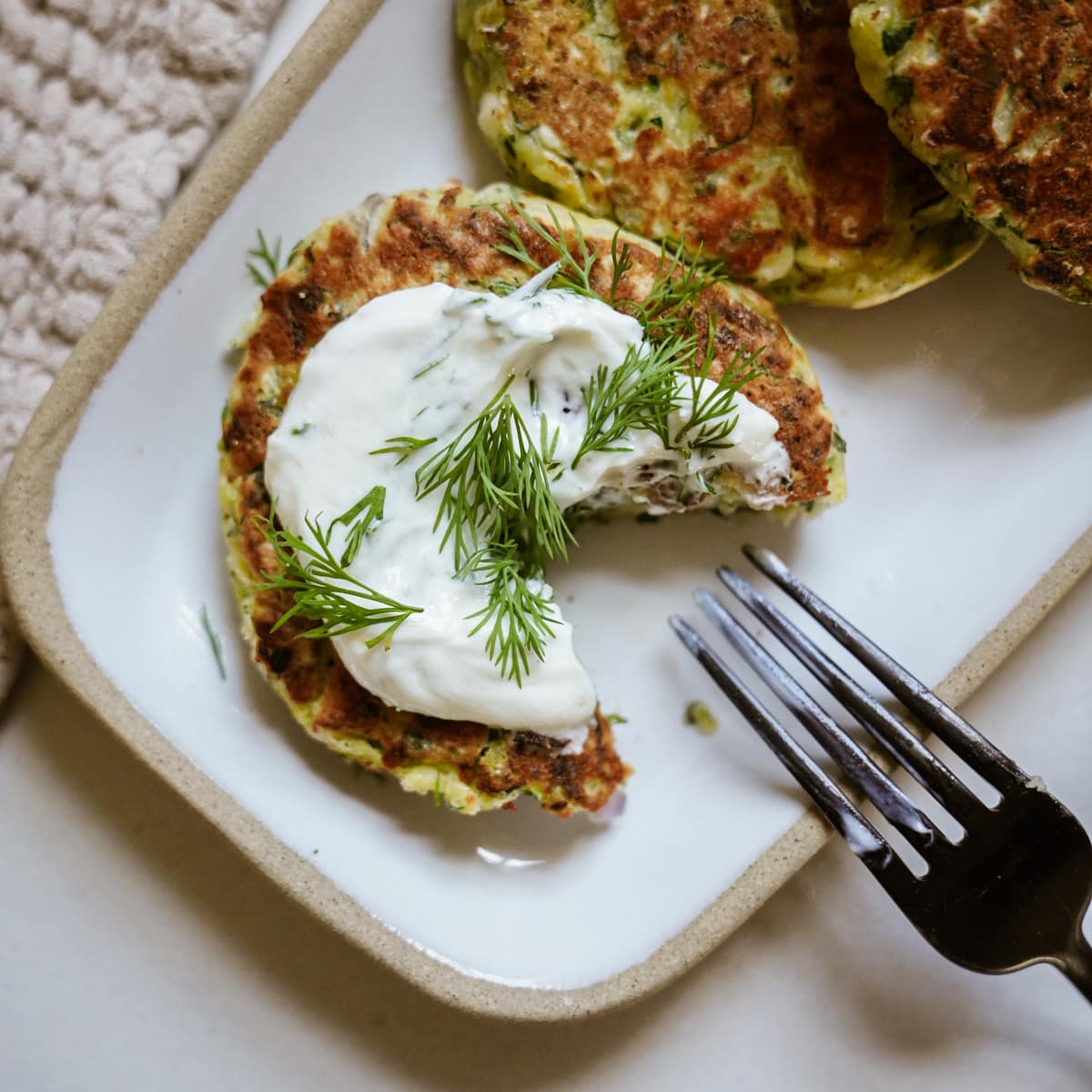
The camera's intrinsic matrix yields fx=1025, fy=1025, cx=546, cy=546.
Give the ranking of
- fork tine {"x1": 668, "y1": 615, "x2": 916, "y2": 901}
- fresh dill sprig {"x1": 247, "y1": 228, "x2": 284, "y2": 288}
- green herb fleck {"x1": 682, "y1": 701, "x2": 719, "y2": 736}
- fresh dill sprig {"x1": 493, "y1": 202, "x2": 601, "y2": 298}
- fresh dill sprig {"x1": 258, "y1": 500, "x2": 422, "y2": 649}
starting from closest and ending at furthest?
fresh dill sprig {"x1": 258, "y1": 500, "x2": 422, "y2": 649} → fresh dill sprig {"x1": 493, "y1": 202, "x2": 601, "y2": 298} → fork tine {"x1": 668, "y1": 615, "x2": 916, "y2": 901} → fresh dill sprig {"x1": 247, "y1": 228, "x2": 284, "y2": 288} → green herb fleck {"x1": 682, "y1": 701, "x2": 719, "y2": 736}

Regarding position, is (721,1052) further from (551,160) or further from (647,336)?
(551,160)

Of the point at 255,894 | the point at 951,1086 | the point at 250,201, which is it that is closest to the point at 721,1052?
the point at 951,1086

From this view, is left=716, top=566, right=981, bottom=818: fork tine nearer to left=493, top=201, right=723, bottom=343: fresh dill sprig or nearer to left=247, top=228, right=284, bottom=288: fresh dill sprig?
left=493, top=201, right=723, bottom=343: fresh dill sprig

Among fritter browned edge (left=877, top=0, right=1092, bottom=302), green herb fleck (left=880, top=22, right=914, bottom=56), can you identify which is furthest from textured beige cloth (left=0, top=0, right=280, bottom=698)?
fritter browned edge (left=877, top=0, right=1092, bottom=302)

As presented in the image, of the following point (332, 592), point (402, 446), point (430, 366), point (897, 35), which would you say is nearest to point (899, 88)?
point (897, 35)

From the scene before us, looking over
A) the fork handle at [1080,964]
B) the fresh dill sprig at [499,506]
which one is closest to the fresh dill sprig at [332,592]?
the fresh dill sprig at [499,506]

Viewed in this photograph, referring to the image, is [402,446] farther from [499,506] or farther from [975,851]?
[975,851]
